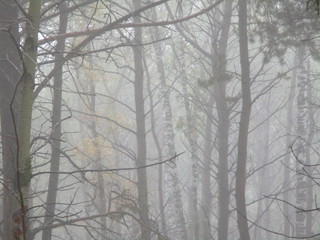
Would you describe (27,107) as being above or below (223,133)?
below

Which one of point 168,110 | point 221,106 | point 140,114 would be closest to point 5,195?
point 221,106

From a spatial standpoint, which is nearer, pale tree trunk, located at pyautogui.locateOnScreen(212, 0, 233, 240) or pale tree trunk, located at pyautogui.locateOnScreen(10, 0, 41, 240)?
pale tree trunk, located at pyautogui.locateOnScreen(10, 0, 41, 240)

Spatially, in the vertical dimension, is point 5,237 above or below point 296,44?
below

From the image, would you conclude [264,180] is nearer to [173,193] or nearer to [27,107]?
[173,193]

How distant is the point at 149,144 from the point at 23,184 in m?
30.8

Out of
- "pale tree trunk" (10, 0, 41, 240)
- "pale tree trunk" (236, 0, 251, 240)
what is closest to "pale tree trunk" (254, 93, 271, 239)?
"pale tree trunk" (236, 0, 251, 240)

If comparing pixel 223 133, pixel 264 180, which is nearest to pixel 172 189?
pixel 223 133

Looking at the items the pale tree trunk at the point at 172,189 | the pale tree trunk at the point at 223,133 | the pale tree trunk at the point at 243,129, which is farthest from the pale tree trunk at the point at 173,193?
the pale tree trunk at the point at 243,129

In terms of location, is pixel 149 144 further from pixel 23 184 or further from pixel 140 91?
pixel 23 184

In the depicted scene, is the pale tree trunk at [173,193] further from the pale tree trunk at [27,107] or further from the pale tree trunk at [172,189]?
the pale tree trunk at [27,107]

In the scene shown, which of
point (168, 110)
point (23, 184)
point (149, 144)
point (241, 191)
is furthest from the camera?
point (149, 144)

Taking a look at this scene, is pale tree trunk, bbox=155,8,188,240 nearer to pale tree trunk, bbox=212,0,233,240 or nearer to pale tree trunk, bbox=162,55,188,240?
pale tree trunk, bbox=162,55,188,240

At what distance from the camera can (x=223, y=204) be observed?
346 inches

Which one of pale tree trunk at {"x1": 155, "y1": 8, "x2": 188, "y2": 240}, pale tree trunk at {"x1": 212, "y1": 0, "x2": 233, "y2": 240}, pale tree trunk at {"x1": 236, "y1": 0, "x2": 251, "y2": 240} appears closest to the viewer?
pale tree trunk at {"x1": 236, "y1": 0, "x2": 251, "y2": 240}
